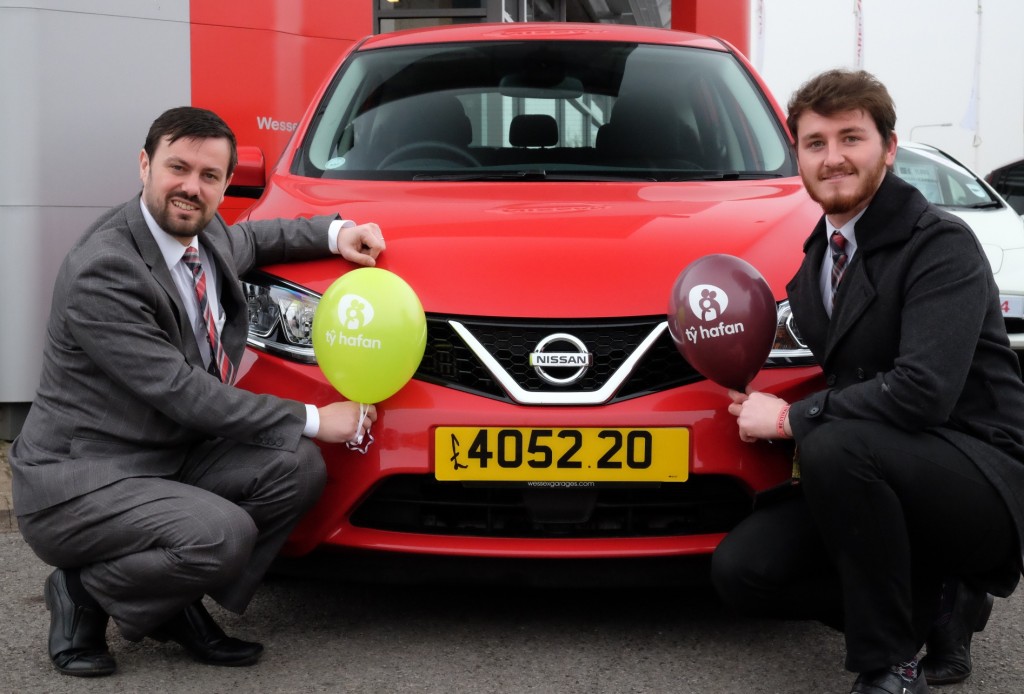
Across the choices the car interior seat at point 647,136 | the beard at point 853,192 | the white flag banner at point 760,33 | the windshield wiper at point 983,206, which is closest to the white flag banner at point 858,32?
the white flag banner at point 760,33

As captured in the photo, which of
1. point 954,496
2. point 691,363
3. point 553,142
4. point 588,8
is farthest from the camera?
point 588,8

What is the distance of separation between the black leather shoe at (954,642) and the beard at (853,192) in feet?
2.77

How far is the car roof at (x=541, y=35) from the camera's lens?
4316 millimetres

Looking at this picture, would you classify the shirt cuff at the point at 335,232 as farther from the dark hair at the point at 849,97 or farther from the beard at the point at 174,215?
the dark hair at the point at 849,97

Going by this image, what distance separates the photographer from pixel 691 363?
2.68 m

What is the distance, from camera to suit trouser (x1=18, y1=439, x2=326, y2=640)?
2650 mm

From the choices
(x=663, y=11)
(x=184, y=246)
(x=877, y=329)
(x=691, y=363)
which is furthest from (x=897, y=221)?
(x=663, y=11)

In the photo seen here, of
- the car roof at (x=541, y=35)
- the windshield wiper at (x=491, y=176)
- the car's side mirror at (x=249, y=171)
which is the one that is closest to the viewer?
the windshield wiper at (x=491, y=176)

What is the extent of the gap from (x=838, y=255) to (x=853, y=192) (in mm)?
153

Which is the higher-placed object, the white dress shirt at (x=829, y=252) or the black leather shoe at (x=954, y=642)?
the white dress shirt at (x=829, y=252)

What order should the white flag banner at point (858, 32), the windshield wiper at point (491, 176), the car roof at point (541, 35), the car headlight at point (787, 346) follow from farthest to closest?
the white flag banner at point (858, 32) < the car roof at point (541, 35) < the windshield wiper at point (491, 176) < the car headlight at point (787, 346)

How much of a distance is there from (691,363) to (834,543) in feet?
1.57

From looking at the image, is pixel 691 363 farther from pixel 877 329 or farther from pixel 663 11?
pixel 663 11

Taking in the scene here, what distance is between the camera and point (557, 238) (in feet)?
9.55
